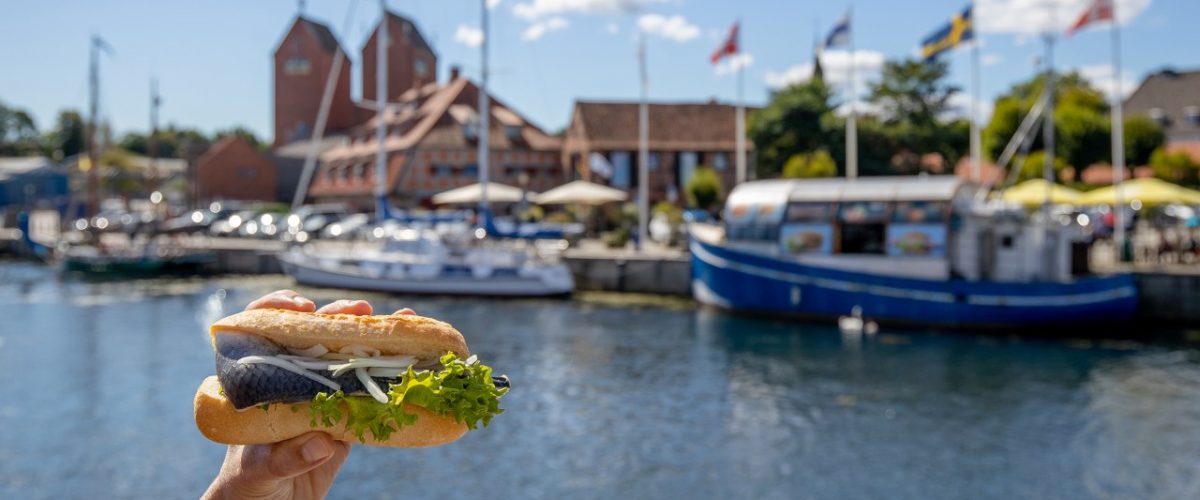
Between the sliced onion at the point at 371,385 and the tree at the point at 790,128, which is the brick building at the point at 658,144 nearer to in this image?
the tree at the point at 790,128

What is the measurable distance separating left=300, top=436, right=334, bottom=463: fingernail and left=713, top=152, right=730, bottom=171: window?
58034 mm

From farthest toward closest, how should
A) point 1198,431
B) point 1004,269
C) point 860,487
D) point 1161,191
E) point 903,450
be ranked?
1. point 1161,191
2. point 1004,269
3. point 1198,431
4. point 903,450
5. point 860,487

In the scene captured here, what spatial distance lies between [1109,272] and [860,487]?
19.8 m

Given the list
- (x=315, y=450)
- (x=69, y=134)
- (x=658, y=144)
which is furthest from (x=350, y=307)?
(x=69, y=134)

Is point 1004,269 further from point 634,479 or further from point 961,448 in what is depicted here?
point 634,479

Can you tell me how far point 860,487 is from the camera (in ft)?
48.7

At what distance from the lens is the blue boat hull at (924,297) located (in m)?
27.4

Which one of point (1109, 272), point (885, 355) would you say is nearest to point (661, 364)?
point (885, 355)

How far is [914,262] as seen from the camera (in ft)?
94.9

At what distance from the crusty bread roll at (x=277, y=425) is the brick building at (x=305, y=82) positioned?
77752mm

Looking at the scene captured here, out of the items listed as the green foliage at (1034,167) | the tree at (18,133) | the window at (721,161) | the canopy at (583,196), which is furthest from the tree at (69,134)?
the green foliage at (1034,167)

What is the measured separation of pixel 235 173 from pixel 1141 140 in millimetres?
58504

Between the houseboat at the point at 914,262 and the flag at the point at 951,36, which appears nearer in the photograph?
the houseboat at the point at 914,262

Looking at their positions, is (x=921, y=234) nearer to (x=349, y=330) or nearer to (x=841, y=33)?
(x=841, y=33)
